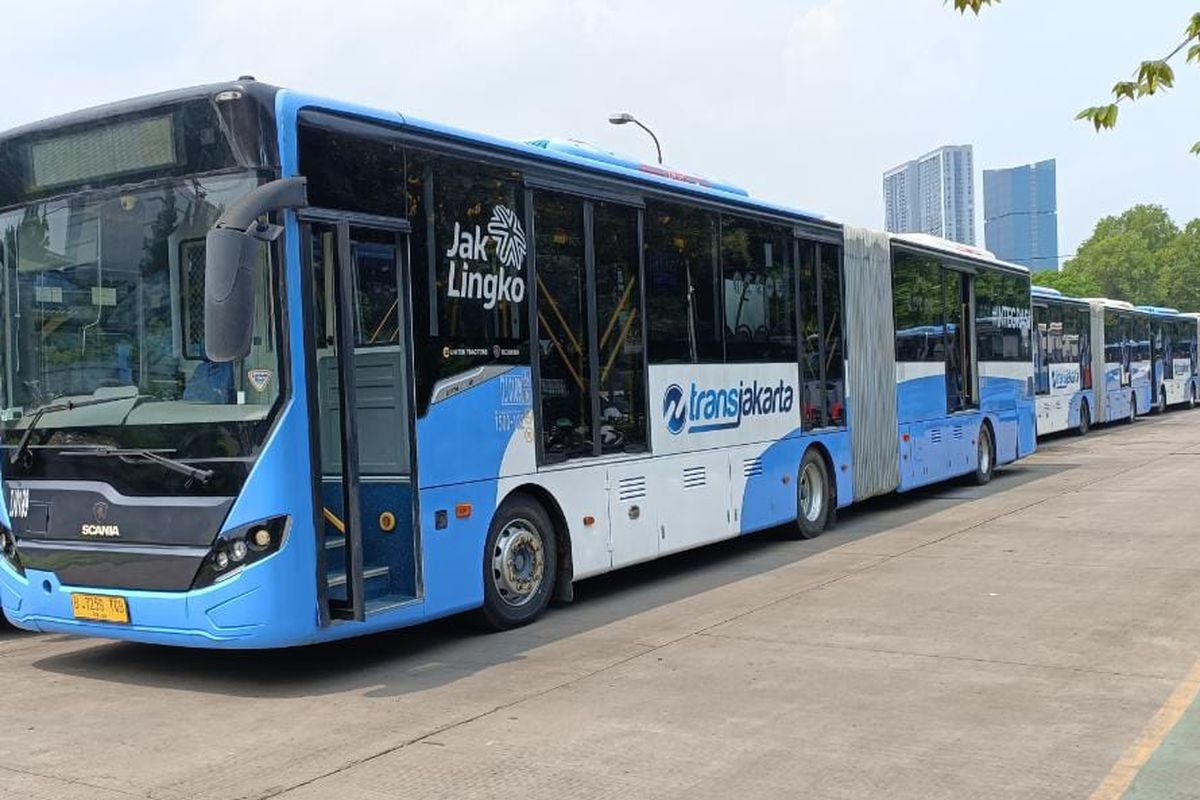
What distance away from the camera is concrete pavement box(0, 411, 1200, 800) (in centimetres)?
520

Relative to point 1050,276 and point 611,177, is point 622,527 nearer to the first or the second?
point 611,177

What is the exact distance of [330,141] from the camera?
6992 millimetres

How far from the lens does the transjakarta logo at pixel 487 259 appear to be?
791cm

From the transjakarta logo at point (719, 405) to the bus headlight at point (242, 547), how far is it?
4310 millimetres

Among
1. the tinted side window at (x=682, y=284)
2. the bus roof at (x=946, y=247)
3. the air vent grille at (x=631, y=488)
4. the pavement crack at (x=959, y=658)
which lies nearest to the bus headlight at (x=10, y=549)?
the air vent grille at (x=631, y=488)

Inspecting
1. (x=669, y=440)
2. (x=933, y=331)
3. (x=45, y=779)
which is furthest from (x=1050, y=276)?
(x=45, y=779)

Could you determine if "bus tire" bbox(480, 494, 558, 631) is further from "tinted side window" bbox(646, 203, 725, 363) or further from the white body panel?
the white body panel

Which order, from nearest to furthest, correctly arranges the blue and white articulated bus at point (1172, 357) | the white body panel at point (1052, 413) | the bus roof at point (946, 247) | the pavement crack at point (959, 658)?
1. the pavement crack at point (959, 658)
2. the bus roof at point (946, 247)
3. the white body panel at point (1052, 413)
4. the blue and white articulated bus at point (1172, 357)

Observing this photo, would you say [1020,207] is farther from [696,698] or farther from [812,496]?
[696,698]

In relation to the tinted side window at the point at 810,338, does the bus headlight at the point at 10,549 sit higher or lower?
lower

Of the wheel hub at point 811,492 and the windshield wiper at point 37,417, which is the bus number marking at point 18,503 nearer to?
the windshield wiper at point 37,417

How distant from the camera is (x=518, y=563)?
850cm

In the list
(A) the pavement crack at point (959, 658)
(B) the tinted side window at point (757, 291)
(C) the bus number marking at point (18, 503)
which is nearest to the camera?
(A) the pavement crack at point (959, 658)

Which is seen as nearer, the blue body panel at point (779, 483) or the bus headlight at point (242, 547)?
the bus headlight at point (242, 547)
